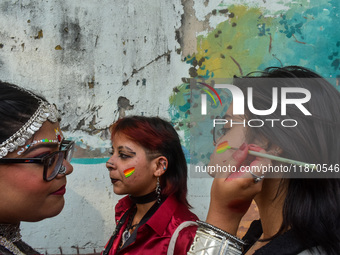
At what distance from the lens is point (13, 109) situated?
1361 millimetres

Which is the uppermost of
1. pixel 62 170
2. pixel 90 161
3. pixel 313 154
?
pixel 313 154

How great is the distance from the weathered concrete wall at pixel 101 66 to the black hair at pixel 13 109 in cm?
210

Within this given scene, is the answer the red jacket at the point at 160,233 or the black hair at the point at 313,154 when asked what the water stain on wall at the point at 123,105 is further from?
the black hair at the point at 313,154

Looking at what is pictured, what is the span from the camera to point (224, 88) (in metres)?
3.51

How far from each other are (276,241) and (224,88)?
233 centimetres

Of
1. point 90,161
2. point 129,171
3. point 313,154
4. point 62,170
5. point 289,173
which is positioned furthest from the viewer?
point 90,161

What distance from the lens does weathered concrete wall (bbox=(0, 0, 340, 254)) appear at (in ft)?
11.5

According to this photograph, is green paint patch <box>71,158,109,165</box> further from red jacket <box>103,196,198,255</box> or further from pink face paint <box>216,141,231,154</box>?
pink face paint <box>216,141,231,154</box>

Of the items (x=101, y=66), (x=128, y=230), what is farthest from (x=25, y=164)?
(x=101, y=66)

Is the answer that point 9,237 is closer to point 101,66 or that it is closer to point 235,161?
point 235,161

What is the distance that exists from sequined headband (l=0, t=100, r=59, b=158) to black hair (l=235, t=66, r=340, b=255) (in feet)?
2.98

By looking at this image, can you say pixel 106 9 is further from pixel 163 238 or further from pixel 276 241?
pixel 276 241

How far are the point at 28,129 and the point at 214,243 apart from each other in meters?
0.88

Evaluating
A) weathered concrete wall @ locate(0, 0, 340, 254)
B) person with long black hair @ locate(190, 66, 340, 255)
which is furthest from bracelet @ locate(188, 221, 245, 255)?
weathered concrete wall @ locate(0, 0, 340, 254)
